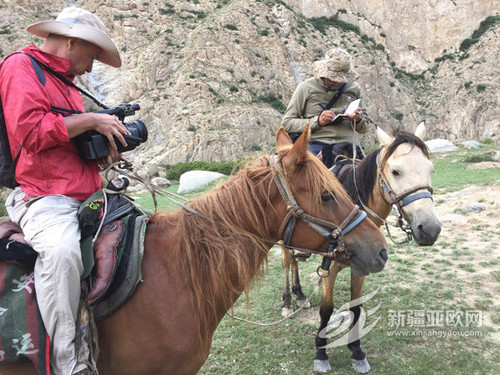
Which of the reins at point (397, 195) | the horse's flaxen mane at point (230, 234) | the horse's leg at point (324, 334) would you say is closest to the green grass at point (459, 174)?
the reins at point (397, 195)

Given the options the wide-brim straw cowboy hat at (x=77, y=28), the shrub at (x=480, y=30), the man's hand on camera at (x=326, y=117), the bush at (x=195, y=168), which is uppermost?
the shrub at (x=480, y=30)

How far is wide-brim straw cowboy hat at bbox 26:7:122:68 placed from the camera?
1.87 meters

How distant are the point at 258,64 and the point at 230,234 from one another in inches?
1415

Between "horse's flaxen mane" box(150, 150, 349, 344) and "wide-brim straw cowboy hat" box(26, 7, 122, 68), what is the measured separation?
1.25 meters

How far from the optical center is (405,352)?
350 cm

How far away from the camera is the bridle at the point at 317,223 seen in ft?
6.18

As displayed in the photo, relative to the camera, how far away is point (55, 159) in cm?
187

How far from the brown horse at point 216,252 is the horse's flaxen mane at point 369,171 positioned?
5.41ft

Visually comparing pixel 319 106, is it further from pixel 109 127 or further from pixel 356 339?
pixel 109 127

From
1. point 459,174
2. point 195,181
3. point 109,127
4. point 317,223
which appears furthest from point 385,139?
point 195,181

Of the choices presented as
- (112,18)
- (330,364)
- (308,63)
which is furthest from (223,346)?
(112,18)

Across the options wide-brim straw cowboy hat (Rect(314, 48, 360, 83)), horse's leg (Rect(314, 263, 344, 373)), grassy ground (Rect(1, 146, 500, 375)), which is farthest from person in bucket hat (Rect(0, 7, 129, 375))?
wide-brim straw cowboy hat (Rect(314, 48, 360, 83))

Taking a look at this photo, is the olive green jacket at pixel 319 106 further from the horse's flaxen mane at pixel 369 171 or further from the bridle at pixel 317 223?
the bridle at pixel 317 223

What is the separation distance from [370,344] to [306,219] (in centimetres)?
270
